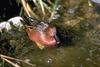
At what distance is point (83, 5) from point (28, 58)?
964mm

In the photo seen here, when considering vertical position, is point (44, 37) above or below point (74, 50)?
above

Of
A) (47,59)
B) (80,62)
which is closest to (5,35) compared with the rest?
(47,59)

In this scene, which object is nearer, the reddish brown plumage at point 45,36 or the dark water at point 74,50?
the dark water at point 74,50

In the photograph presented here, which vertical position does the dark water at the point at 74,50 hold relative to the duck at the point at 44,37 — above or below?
below

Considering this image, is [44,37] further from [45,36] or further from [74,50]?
[74,50]

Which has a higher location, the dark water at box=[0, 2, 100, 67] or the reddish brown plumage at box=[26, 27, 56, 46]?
the reddish brown plumage at box=[26, 27, 56, 46]

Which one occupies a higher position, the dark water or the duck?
the duck

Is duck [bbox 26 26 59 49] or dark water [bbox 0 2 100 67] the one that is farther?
duck [bbox 26 26 59 49]

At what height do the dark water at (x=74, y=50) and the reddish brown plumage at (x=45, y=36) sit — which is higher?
the reddish brown plumage at (x=45, y=36)

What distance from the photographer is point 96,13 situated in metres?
3.28

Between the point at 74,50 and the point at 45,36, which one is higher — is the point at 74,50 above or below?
below

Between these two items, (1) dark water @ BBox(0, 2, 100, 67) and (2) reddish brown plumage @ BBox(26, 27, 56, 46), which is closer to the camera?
(1) dark water @ BBox(0, 2, 100, 67)

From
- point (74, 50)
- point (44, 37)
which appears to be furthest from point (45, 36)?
point (74, 50)

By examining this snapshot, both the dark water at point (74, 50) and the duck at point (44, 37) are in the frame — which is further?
the duck at point (44, 37)
